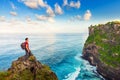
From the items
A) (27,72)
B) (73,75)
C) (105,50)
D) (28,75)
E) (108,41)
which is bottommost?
(73,75)

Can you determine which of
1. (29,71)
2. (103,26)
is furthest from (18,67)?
(103,26)

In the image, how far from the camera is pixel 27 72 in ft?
130

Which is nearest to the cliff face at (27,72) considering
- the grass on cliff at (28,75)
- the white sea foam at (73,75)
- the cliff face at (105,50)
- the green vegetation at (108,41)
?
the grass on cliff at (28,75)

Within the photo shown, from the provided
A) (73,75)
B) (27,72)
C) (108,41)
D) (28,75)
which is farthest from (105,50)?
(28,75)

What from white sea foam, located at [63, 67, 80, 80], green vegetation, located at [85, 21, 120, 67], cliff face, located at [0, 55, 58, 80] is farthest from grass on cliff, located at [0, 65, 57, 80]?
green vegetation, located at [85, 21, 120, 67]

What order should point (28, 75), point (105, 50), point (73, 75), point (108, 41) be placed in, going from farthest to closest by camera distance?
point (108, 41)
point (105, 50)
point (73, 75)
point (28, 75)

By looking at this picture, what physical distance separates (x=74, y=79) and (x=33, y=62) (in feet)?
190

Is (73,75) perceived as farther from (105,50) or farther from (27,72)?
(27,72)

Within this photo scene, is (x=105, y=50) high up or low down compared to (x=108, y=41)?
down

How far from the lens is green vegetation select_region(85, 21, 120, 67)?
10632cm

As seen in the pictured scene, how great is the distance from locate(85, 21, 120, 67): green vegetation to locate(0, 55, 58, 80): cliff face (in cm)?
6584

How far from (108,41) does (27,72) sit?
94080 millimetres

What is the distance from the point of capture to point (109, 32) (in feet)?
425

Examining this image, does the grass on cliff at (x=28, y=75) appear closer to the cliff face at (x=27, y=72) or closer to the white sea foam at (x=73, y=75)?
the cliff face at (x=27, y=72)
